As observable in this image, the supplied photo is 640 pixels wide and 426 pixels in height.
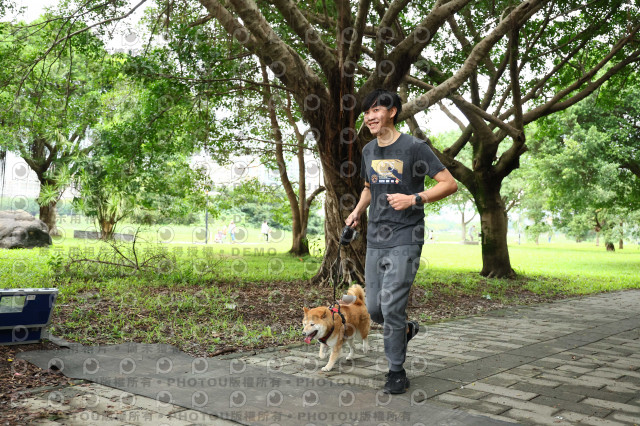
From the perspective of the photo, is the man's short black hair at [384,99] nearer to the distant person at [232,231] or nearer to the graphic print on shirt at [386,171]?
the graphic print on shirt at [386,171]

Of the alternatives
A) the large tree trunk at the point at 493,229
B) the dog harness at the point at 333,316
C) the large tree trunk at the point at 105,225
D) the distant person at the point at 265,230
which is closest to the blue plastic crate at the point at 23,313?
the dog harness at the point at 333,316

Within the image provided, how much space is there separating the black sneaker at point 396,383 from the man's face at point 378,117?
75.2 inches

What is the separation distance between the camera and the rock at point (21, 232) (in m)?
20.8

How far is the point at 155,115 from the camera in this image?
12.3m

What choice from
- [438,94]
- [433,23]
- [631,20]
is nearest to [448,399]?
[438,94]

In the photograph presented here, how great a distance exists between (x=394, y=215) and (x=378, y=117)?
2.66 feet

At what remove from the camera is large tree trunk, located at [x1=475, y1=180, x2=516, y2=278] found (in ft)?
51.1

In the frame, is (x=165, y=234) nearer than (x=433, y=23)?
No

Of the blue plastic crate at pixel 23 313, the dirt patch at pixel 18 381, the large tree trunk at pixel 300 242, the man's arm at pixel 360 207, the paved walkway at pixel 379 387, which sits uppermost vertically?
the man's arm at pixel 360 207

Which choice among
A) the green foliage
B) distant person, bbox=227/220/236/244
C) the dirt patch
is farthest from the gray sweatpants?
distant person, bbox=227/220/236/244

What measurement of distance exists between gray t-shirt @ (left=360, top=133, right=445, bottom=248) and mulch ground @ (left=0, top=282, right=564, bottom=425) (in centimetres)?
233

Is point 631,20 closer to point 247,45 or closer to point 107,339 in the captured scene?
point 247,45

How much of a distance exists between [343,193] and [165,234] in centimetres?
2597

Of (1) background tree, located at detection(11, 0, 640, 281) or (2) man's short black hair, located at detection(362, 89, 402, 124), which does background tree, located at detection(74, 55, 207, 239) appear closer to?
(1) background tree, located at detection(11, 0, 640, 281)
